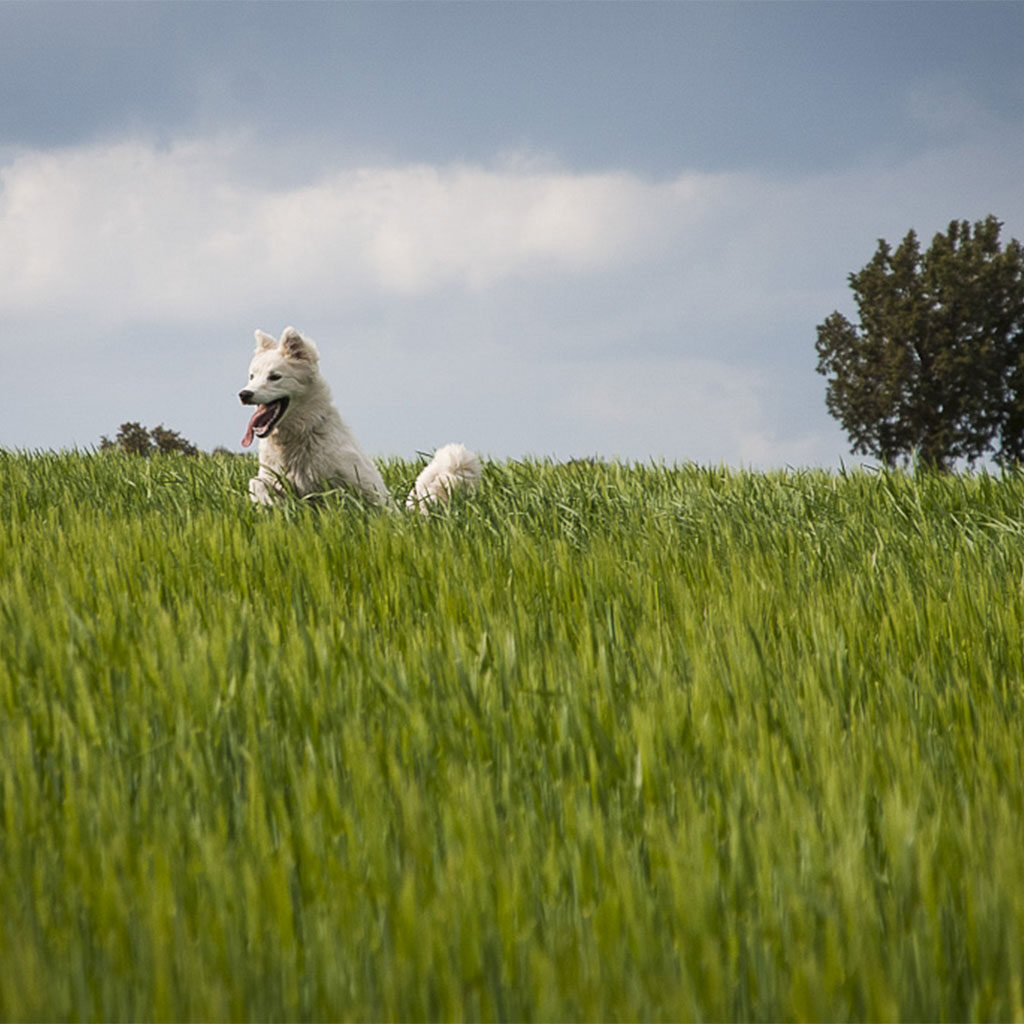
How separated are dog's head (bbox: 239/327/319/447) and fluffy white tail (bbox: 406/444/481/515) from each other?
4.15 ft

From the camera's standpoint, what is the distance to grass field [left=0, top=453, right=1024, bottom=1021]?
1932 millimetres

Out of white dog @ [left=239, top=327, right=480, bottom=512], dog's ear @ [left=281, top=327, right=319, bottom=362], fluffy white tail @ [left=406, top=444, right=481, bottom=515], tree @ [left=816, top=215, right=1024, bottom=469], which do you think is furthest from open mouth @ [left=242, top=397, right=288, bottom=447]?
tree @ [left=816, top=215, right=1024, bottom=469]

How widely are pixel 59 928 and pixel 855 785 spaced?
1.94 m

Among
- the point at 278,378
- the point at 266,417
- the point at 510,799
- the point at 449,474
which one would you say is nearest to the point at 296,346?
the point at 278,378

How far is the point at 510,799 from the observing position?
2574mm

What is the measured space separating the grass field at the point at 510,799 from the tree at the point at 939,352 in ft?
146

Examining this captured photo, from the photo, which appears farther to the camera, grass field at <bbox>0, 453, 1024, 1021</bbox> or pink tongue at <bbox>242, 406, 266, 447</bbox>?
pink tongue at <bbox>242, 406, 266, 447</bbox>

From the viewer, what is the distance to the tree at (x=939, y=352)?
4631 cm

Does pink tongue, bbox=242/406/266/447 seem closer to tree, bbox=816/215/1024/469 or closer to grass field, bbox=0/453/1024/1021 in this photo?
grass field, bbox=0/453/1024/1021

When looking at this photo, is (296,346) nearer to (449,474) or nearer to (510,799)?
(449,474)

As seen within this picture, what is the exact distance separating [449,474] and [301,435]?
4.15 feet

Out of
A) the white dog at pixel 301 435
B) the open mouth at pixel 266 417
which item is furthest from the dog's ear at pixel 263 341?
the open mouth at pixel 266 417

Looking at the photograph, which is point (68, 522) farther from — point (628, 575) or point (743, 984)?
point (743, 984)

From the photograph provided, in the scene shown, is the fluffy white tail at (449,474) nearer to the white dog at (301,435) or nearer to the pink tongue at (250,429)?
the white dog at (301,435)
